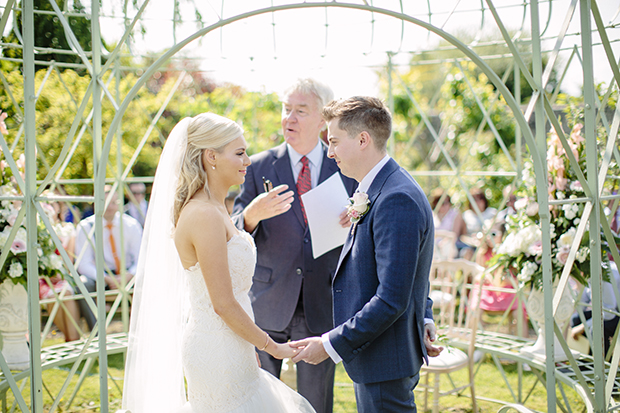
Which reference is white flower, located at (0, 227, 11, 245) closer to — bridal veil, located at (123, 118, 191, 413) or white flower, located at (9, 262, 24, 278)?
white flower, located at (9, 262, 24, 278)

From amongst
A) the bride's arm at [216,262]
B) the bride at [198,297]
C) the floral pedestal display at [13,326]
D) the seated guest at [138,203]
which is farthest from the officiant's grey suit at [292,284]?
the seated guest at [138,203]

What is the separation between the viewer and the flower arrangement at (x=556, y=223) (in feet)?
11.7

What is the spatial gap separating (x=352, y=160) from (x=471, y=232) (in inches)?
315

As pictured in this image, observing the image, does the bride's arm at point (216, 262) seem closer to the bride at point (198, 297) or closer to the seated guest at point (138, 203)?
the bride at point (198, 297)

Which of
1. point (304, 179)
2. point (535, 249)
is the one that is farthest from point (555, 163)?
point (304, 179)

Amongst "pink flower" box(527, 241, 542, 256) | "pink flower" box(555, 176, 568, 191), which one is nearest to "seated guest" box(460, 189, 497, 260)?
"pink flower" box(527, 241, 542, 256)

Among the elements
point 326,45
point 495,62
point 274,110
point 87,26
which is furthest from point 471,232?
point 495,62

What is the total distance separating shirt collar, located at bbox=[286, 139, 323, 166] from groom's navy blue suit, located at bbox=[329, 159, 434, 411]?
1.04 metres

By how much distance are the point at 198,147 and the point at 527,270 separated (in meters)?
2.58

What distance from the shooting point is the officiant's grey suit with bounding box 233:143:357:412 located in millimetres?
3006

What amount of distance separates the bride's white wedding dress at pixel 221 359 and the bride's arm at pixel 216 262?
114mm

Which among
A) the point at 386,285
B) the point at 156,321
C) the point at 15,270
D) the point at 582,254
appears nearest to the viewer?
the point at 386,285

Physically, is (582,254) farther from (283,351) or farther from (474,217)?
(474,217)

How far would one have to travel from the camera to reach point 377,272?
83.0 inches
